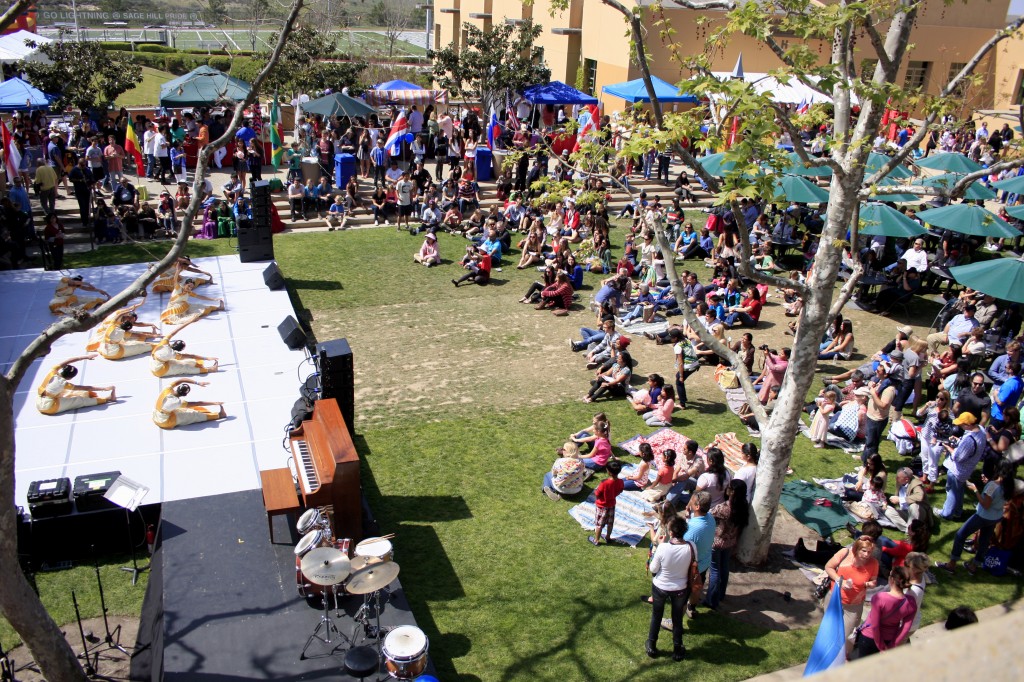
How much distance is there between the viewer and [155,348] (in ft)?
43.2

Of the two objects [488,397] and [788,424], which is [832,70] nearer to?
[788,424]

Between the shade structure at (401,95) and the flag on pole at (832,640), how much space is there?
90.8 feet

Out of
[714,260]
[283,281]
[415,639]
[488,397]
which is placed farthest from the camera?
[714,260]

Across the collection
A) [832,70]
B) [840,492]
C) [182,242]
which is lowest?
[840,492]

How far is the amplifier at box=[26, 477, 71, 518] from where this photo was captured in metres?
8.95

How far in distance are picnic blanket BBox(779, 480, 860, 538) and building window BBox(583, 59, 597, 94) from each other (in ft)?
93.9

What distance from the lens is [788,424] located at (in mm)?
8820

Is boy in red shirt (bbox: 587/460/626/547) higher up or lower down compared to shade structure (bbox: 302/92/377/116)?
lower down

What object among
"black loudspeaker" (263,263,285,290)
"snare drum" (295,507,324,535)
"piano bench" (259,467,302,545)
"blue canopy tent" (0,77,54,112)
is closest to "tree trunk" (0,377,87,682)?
"snare drum" (295,507,324,535)

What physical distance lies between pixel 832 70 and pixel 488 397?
764 centimetres

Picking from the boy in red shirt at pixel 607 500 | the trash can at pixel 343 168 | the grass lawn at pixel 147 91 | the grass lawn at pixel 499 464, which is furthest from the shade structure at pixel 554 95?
the boy in red shirt at pixel 607 500

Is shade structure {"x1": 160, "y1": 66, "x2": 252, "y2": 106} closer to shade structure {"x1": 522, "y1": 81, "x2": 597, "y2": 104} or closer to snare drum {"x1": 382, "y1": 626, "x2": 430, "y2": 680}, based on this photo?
shade structure {"x1": 522, "y1": 81, "x2": 597, "y2": 104}

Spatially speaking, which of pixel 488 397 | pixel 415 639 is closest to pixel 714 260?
pixel 488 397

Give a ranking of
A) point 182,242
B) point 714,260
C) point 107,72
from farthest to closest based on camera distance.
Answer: point 107,72, point 714,260, point 182,242
